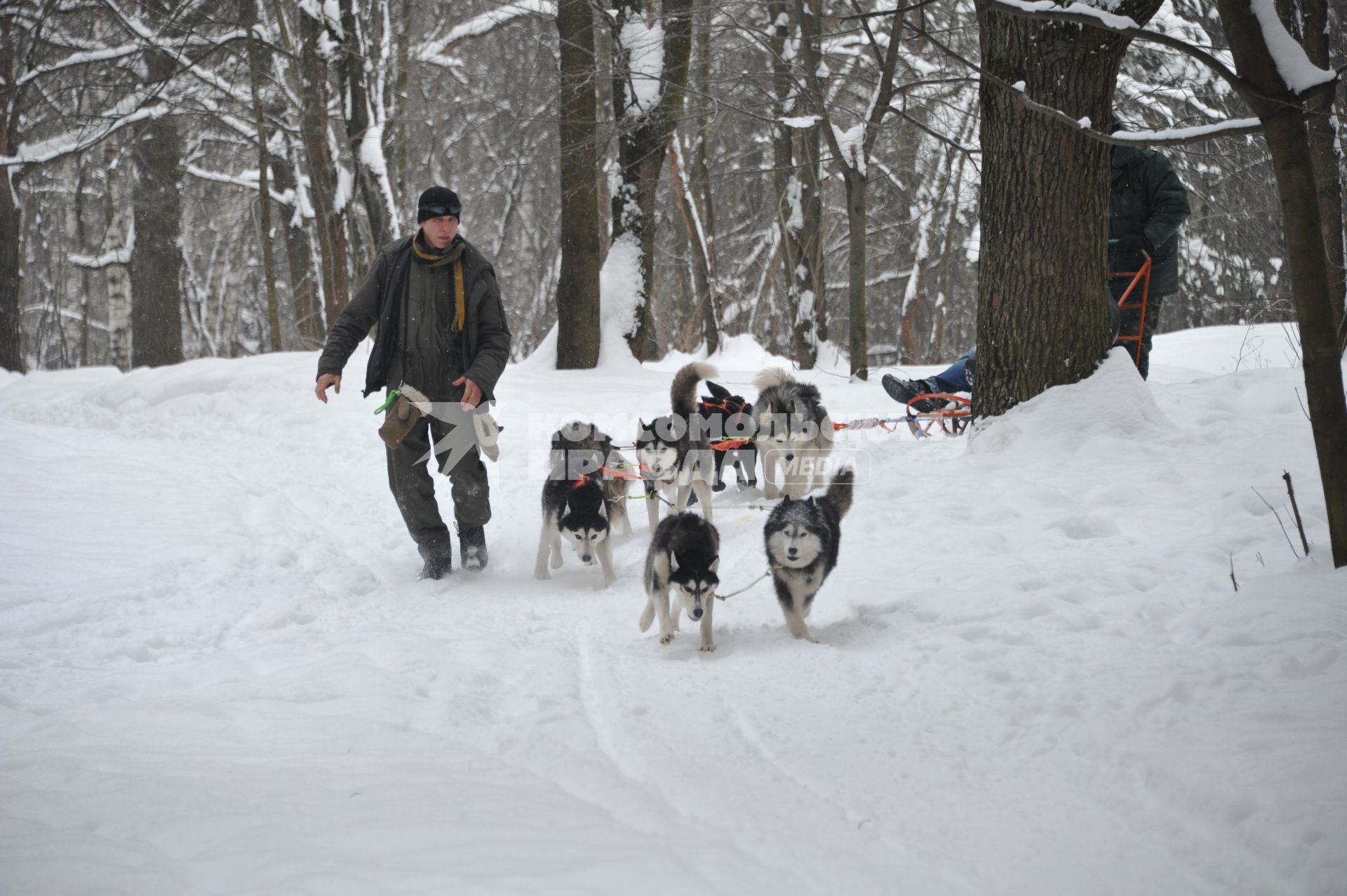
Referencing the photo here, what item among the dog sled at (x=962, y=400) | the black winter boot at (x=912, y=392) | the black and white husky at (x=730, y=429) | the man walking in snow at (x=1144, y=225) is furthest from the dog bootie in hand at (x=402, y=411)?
the black winter boot at (x=912, y=392)

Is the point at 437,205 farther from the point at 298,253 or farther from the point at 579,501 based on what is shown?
the point at 298,253

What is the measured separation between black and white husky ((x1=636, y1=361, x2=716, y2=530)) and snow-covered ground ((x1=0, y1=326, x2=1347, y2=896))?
17.6 inches

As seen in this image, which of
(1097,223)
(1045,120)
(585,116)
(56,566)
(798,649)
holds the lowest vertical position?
(798,649)

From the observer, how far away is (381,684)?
3.29m

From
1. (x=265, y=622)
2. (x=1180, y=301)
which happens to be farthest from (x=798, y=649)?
(x=1180, y=301)

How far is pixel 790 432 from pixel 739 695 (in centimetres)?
331

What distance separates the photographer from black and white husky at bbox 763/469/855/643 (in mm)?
4008

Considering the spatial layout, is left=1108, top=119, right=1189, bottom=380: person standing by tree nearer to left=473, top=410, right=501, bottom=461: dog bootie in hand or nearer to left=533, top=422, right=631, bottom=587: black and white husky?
left=533, top=422, right=631, bottom=587: black and white husky

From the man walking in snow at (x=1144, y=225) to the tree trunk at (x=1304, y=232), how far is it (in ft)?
10.9

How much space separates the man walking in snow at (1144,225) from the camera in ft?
20.9

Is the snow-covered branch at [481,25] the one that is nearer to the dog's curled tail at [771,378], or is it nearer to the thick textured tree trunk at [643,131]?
the thick textured tree trunk at [643,131]

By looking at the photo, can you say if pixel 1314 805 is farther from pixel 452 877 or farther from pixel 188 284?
pixel 188 284

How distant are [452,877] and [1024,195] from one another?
5.04 m

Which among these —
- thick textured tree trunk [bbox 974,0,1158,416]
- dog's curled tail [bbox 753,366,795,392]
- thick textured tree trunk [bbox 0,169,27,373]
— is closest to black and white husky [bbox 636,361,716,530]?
dog's curled tail [bbox 753,366,795,392]
